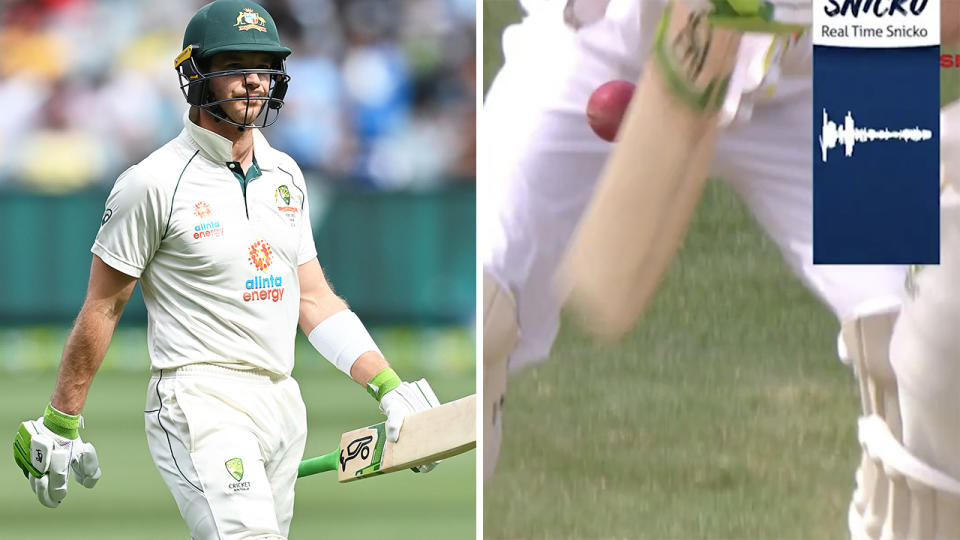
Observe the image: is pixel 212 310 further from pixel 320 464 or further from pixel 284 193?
pixel 320 464

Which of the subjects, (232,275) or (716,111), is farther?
(716,111)

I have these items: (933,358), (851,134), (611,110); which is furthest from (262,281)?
(933,358)

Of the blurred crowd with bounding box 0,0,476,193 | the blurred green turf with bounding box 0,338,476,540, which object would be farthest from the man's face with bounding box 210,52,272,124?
the blurred crowd with bounding box 0,0,476,193

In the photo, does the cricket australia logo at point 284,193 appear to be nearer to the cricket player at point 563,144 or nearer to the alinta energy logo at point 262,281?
the alinta energy logo at point 262,281

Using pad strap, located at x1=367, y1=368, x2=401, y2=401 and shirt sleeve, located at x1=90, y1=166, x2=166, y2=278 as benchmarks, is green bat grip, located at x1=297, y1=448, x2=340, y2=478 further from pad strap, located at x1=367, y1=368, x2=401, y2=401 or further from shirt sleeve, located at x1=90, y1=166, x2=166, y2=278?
shirt sleeve, located at x1=90, y1=166, x2=166, y2=278

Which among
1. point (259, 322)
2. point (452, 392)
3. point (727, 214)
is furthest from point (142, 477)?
point (727, 214)

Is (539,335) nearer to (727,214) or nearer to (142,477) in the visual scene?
(727,214)
